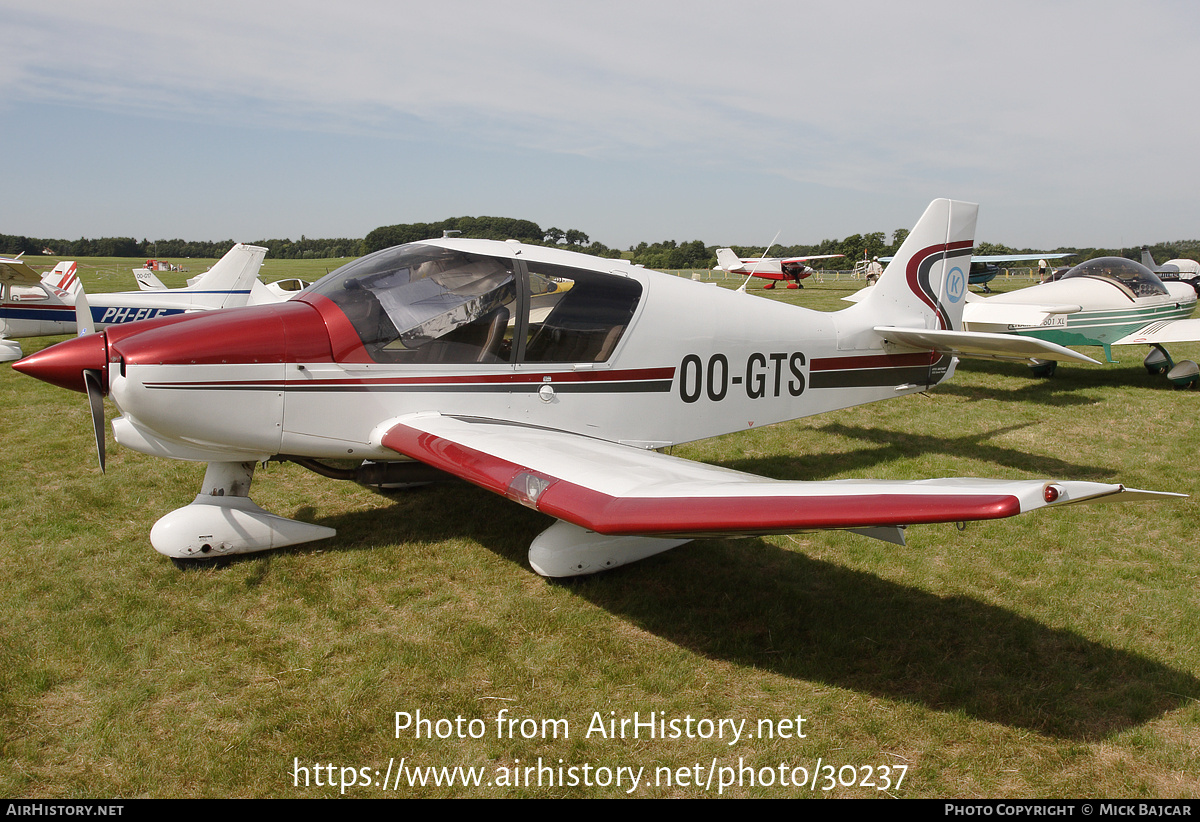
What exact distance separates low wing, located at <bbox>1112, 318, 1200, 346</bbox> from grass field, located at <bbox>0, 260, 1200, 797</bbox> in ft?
20.6

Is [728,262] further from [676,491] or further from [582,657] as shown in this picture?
[676,491]

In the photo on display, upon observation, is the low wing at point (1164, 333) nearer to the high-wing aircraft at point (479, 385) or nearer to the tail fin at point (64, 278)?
the high-wing aircraft at point (479, 385)

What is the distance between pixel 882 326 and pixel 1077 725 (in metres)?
3.85

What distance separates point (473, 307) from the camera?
14.8ft

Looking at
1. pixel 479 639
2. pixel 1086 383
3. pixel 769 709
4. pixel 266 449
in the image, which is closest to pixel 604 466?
pixel 479 639

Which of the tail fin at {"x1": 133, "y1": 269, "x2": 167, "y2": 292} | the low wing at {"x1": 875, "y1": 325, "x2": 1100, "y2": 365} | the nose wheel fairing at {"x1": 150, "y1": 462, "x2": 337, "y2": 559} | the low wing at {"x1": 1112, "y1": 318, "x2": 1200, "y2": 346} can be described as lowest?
the nose wheel fairing at {"x1": 150, "y1": 462, "x2": 337, "y2": 559}

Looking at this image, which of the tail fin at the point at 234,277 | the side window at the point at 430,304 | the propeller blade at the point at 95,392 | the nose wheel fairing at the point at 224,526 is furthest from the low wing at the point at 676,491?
the tail fin at the point at 234,277

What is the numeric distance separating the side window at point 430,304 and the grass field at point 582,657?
141 centimetres

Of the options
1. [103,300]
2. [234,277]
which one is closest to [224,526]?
[103,300]

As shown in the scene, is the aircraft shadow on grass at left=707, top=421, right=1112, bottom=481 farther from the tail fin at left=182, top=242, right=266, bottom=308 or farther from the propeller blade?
the tail fin at left=182, top=242, right=266, bottom=308

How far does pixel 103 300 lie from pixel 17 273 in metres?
2.16

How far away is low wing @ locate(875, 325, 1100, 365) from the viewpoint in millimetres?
5699

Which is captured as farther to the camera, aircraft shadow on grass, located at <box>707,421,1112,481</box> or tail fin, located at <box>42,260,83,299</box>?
tail fin, located at <box>42,260,83,299</box>

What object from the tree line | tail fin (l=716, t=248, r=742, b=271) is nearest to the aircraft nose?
tail fin (l=716, t=248, r=742, b=271)
